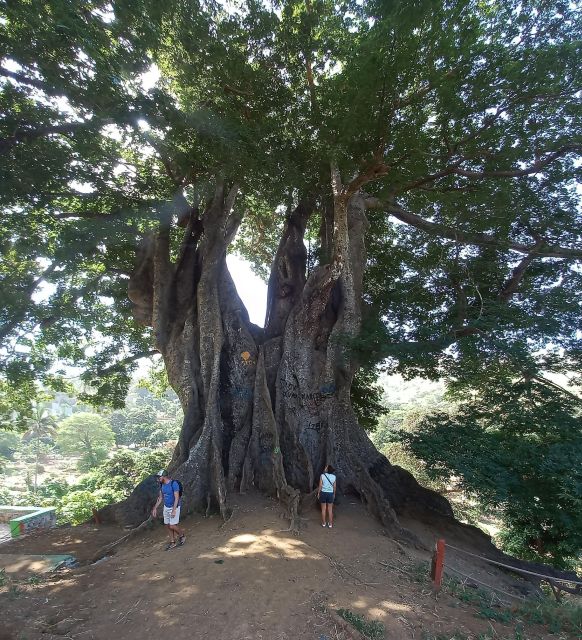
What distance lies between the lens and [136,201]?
28.0ft

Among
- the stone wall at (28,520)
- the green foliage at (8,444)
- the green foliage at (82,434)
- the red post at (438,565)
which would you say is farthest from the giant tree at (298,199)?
the green foliage at (8,444)

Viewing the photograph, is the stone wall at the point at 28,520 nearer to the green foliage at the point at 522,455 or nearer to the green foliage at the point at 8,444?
the green foliage at the point at 522,455

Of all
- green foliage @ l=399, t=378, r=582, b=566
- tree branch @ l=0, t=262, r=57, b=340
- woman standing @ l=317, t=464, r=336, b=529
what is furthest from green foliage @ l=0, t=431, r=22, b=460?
green foliage @ l=399, t=378, r=582, b=566

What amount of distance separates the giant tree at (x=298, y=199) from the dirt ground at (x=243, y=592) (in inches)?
39.4

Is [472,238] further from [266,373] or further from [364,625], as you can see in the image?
[364,625]

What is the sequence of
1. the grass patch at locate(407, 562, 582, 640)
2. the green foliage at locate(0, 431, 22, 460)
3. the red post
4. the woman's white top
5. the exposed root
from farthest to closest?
the green foliage at locate(0, 431, 22, 460), the woman's white top, the exposed root, the red post, the grass patch at locate(407, 562, 582, 640)

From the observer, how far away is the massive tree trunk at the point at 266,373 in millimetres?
6730

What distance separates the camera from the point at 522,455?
6.40 meters

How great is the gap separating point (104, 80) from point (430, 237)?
7.22 m

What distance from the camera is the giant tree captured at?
249 inches

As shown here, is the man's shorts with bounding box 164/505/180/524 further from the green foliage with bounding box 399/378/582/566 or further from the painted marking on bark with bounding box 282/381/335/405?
the green foliage with bounding box 399/378/582/566

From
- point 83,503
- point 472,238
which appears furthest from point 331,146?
point 83,503

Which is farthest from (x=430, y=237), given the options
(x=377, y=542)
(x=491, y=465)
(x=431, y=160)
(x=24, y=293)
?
(x=24, y=293)

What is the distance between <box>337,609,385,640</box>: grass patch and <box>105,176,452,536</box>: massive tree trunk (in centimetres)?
218
